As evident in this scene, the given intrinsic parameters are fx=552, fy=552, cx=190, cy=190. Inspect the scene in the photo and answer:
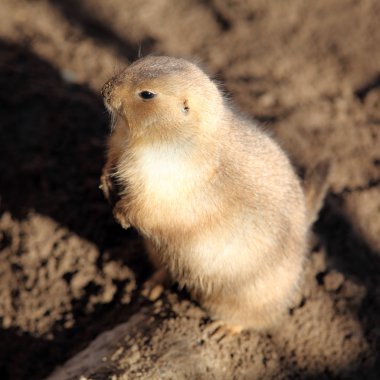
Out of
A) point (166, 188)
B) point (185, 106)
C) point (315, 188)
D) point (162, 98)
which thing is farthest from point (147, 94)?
point (315, 188)

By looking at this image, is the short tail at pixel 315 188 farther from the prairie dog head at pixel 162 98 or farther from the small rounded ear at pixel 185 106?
the small rounded ear at pixel 185 106

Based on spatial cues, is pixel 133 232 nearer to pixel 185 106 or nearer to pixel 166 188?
pixel 166 188

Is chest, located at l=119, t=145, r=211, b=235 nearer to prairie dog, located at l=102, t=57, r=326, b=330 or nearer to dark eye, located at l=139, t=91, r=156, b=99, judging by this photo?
prairie dog, located at l=102, t=57, r=326, b=330

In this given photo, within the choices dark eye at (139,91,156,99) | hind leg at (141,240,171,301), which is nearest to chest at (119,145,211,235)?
dark eye at (139,91,156,99)

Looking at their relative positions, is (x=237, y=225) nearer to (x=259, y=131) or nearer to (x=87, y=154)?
(x=259, y=131)

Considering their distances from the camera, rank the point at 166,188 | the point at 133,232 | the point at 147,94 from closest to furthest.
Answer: the point at 147,94 → the point at 166,188 → the point at 133,232

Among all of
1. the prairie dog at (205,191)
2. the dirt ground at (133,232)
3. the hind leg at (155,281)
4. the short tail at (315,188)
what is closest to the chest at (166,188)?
the prairie dog at (205,191)
